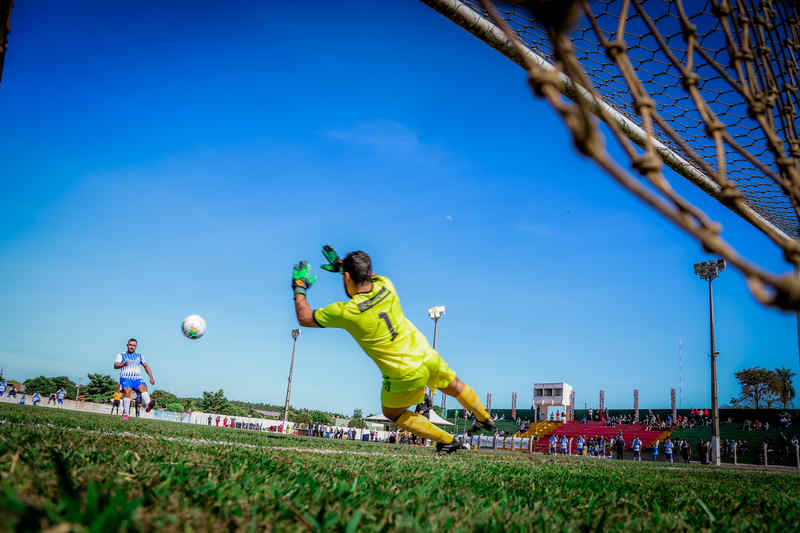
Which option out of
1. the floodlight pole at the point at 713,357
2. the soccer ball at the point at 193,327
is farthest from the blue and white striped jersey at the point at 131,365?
the floodlight pole at the point at 713,357

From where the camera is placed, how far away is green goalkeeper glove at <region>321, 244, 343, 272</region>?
15.5 ft

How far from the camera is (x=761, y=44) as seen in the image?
7.99 ft

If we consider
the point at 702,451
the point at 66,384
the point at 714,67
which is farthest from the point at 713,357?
the point at 66,384

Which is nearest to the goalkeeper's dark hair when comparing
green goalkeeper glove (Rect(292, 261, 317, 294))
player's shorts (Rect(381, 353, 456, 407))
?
green goalkeeper glove (Rect(292, 261, 317, 294))

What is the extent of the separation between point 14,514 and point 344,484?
1366 millimetres

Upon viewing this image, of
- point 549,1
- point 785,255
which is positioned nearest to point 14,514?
point 549,1

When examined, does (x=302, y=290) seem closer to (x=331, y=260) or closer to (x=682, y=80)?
(x=331, y=260)

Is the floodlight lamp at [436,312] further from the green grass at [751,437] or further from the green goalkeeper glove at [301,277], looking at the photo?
the green goalkeeper glove at [301,277]

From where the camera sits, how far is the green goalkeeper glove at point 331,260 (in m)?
4.71

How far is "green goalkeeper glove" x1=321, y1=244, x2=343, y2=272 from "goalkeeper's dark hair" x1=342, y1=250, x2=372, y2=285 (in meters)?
0.29

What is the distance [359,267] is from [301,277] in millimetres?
638

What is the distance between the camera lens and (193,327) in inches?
464

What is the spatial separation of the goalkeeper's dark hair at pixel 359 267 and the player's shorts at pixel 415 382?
3.13ft

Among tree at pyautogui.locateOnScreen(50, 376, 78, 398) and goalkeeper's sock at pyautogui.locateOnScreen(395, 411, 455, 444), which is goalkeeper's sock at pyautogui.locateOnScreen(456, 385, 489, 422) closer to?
goalkeeper's sock at pyautogui.locateOnScreen(395, 411, 455, 444)
